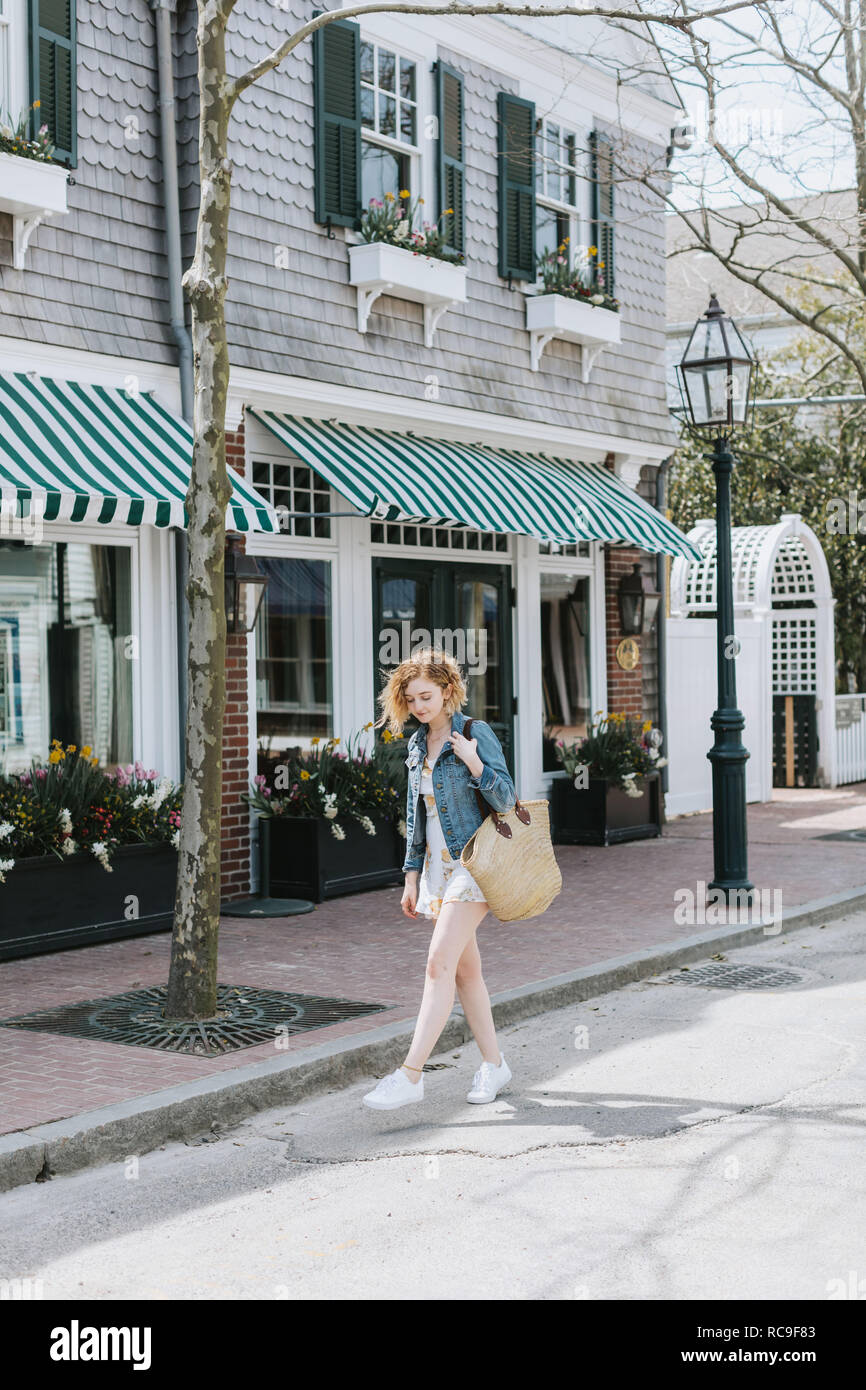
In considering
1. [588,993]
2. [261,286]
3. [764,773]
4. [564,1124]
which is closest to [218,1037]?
[564,1124]

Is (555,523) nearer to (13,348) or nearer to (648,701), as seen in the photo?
(648,701)

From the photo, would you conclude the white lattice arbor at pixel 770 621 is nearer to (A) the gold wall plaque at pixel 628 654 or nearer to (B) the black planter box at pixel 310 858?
(A) the gold wall plaque at pixel 628 654

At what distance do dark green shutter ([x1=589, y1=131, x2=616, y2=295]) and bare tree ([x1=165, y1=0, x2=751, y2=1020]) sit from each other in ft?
24.7

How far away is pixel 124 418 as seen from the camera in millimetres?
9664

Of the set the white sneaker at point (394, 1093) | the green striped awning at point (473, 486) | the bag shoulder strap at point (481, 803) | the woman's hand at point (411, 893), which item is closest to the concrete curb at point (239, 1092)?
the white sneaker at point (394, 1093)

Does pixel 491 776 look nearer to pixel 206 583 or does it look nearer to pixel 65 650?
pixel 206 583

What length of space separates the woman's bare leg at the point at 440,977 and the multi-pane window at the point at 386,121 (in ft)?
24.4

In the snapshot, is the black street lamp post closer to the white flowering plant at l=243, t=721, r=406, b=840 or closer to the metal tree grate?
the white flowering plant at l=243, t=721, r=406, b=840

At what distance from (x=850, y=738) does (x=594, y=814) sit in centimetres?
690

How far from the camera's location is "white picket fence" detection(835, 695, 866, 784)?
1942 centimetres

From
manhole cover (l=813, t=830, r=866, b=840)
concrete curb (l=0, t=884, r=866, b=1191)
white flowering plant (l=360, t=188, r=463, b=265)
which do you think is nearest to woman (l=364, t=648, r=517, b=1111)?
concrete curb (l=0, t=884, r=866, b=1191)

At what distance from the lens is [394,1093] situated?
233 inches

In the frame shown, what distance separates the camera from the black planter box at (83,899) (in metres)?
8.79
